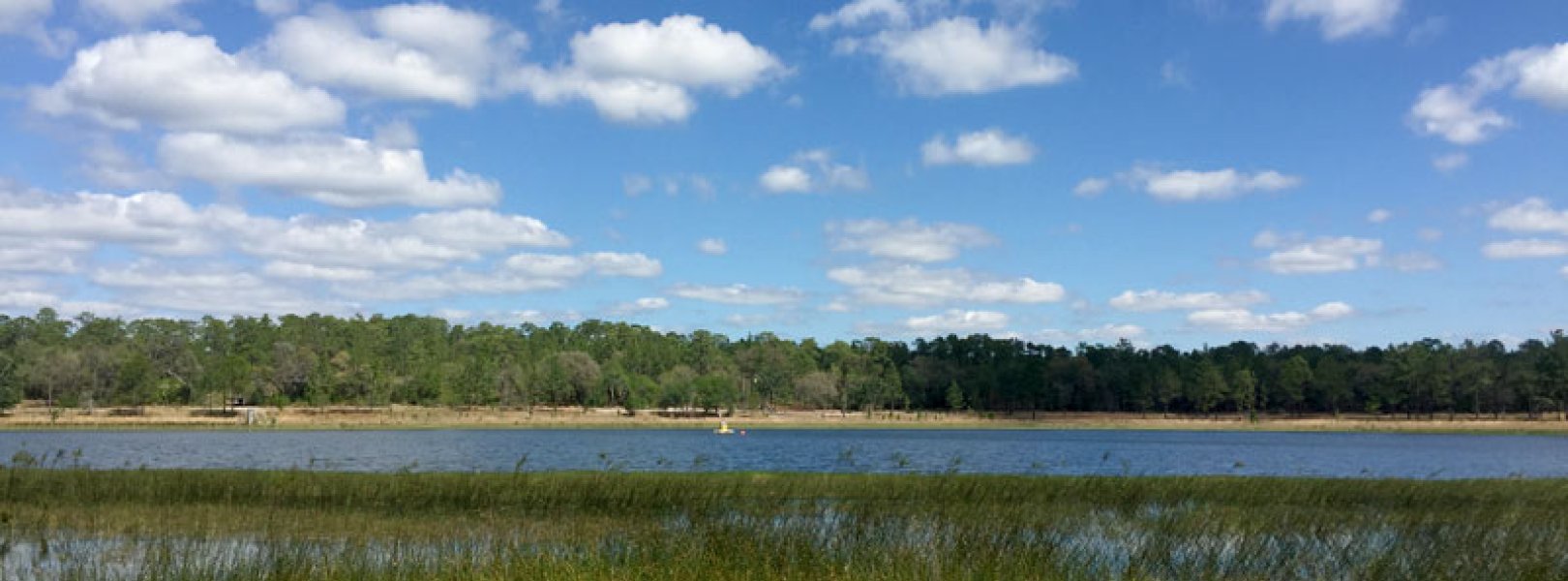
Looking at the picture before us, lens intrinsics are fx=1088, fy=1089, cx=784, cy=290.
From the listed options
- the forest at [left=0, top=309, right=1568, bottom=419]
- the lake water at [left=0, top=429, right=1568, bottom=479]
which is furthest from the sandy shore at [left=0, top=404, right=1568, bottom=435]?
the lake water at [left=0, top=429, right=1568, bottom=479]

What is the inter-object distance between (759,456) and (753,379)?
120152mm

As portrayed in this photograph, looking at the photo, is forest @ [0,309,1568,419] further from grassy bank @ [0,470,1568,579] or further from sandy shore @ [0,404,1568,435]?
grassy bank @ [0,470,1568,579]

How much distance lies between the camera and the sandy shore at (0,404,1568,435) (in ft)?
410

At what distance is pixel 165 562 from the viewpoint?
1642cm

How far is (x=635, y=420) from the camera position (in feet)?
482

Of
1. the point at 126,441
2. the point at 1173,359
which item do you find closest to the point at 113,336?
the point at 126,441

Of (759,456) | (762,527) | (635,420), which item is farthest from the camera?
(635,420)

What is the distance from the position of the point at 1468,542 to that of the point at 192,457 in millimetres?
62196

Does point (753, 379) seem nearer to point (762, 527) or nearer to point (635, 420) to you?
point (635, 420)

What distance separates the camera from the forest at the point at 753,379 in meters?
144

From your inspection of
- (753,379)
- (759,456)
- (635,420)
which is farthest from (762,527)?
(753,379)

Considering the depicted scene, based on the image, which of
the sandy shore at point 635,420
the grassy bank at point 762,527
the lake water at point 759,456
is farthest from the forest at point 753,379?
the grassy bank at point 762,527

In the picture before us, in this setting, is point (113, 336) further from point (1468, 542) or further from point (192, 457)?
point (1468, 542)

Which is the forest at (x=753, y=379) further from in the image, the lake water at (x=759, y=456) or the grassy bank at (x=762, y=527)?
the grassy bank at (x=762, y=527)
